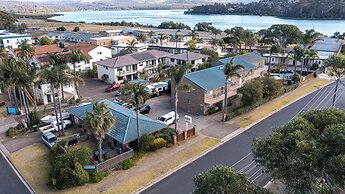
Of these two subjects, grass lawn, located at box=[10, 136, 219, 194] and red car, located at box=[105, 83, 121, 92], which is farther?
red car, located at box=[105, 83, 121, 92]

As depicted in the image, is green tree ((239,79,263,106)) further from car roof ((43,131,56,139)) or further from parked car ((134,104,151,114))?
car roof ((43,131,56,139))

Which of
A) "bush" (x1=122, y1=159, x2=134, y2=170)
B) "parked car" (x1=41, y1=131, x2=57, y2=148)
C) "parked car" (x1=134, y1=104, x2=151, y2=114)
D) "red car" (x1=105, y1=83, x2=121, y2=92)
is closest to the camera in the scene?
"bush" (x1=122, y1=159, x2=134, y2=170)

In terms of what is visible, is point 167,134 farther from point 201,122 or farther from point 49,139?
point 49,139

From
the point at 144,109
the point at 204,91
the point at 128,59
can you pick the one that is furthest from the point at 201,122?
the point at 128,59

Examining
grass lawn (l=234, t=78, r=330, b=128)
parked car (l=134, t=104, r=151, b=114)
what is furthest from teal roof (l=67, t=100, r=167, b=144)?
grass lawn (l=234, t=78, r=330, b=128)

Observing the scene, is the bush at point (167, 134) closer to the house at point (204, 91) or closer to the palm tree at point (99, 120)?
the palm tree at point (99, 120)

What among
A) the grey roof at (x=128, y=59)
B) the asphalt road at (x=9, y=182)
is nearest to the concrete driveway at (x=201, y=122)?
the grey roof at (x=128, y=59)
